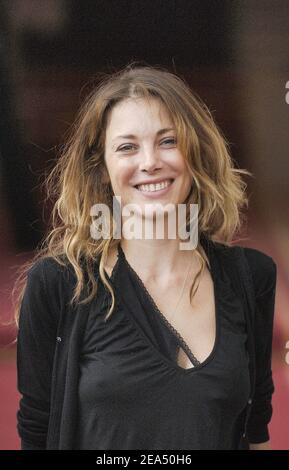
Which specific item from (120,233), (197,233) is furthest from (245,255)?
(120,233)

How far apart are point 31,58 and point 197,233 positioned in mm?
576

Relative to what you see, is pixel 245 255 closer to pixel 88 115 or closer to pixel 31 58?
pixel 88 115

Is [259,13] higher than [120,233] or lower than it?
higher

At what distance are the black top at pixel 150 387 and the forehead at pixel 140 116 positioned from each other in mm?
348

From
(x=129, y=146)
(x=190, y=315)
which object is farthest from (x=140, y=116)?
(x=190, y=315)

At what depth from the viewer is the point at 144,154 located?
1.07m

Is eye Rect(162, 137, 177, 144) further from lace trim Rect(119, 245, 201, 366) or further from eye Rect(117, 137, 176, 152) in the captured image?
lace trim Rect(119, 245, 201, 366)

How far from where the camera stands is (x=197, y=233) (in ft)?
4.10

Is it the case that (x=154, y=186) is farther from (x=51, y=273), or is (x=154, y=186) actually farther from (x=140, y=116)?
(x=51, y=273)

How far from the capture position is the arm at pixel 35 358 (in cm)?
109

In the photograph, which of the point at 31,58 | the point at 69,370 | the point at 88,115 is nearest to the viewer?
the point at 69,370

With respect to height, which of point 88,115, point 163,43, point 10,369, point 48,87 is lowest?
point 10,369

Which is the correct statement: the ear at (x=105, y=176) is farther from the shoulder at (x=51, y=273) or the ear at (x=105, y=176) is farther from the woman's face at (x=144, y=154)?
the shoulder at (x=51, y=273)

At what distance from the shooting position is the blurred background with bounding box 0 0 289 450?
1292 millimetres
